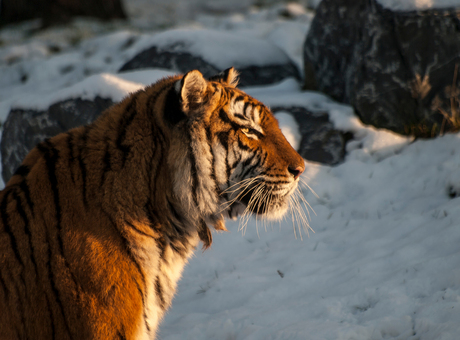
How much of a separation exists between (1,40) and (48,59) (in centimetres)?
212

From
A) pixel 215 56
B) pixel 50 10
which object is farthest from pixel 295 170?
pixel 50 10

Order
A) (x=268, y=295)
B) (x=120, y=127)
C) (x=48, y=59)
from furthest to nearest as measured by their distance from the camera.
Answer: (x=48, y=59) < (x=268, y=295) < (x=120, y=127)

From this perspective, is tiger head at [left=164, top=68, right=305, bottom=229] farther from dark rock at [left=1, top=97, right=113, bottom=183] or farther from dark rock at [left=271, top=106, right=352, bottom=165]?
dark rock at [left=1, top=97, right=113, bottom=183]

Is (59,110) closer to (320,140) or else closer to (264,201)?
(320,140)

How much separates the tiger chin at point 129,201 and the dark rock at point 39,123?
2.48m

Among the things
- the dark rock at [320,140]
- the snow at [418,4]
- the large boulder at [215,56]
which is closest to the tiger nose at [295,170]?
the dark rock at [320,140]

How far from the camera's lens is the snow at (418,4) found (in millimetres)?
4301

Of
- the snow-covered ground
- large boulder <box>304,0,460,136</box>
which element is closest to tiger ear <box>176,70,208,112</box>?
the snow-covered ground

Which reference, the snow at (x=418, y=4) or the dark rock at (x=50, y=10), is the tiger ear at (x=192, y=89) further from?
the dark rock at (x=50, y=10)

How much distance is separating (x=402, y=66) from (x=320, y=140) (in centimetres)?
114

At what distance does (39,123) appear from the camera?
473 centimetres

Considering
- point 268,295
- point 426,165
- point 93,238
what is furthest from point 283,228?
point 93,238

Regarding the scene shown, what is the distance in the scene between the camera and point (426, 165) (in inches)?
161

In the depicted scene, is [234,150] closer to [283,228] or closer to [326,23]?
[283,228]
